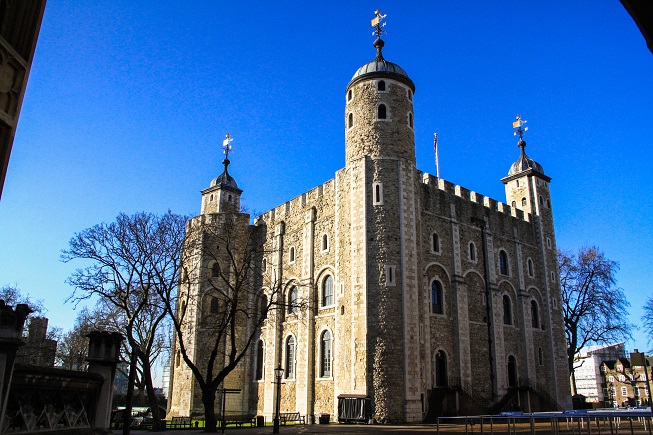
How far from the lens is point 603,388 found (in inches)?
3275

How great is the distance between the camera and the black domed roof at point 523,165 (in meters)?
40.8

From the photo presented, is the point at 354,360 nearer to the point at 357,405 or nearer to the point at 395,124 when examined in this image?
the point at 357,405

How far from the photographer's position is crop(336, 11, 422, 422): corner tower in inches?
993

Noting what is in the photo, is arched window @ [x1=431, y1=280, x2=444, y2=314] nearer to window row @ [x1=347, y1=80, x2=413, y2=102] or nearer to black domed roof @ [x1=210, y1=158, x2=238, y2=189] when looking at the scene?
window row @ [x1=347, y1=80, x2=413, y2=102]

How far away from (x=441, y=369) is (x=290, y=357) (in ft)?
28.6

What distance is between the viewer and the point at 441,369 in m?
29.3

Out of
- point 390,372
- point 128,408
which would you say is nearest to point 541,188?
point 390,372

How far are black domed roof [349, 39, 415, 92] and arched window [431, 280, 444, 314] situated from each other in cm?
1112

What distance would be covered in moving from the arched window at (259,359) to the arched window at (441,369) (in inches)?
441

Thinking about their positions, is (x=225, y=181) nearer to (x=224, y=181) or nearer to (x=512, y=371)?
(x=224, y=181)

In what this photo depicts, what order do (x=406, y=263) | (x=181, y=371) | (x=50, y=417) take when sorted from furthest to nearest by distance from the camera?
(x=181, y=371), (x=406, y=263), (x=50, y=417)

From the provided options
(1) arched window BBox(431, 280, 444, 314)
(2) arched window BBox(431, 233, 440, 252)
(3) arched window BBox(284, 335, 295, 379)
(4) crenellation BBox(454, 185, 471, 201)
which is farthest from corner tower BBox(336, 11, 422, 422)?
(3) arched window BBox(284, 335, 295, 379)

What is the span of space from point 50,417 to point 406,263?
63.2 feet

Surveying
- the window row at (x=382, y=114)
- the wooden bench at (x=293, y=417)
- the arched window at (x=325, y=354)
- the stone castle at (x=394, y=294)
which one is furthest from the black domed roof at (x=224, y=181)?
the wooden bench at (x=293, y=417)
